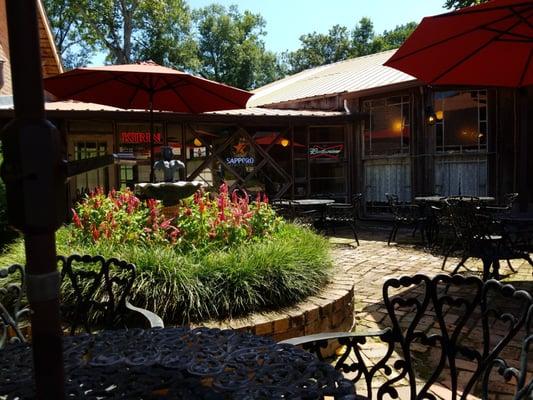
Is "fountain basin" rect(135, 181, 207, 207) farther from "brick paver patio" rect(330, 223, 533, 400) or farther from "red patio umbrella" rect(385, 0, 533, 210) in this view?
"red patio umbrella" rect(385, 0, 533, 210)

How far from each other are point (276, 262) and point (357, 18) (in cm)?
4064

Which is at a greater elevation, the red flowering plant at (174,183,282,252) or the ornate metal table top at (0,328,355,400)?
the red flowering plant at (174,183,282,252)

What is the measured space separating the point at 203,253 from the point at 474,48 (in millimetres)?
3336

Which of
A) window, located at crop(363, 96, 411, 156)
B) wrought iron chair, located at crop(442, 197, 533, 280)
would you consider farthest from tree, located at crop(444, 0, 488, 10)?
wrought iron chair, located at crop(442, 197, 533, 280)

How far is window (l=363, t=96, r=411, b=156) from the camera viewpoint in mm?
11273

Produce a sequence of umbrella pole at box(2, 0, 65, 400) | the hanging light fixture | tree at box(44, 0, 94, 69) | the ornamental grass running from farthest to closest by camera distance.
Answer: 1. tree at box(44, 0, 94, 69)
2. the hanging light fixture
3. the ornamental grass
4. umbrella pole at box(2, 0, 65, 400)

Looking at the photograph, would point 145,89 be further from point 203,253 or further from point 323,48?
point 323,48

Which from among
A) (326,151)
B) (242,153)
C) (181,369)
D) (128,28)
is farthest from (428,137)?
(128,28)

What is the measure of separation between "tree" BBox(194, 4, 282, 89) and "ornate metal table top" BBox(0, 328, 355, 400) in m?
30.7

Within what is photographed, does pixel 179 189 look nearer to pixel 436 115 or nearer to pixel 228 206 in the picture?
pixel 228 206

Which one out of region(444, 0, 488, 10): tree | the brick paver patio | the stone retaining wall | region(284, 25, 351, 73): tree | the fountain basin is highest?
region(284, 25, 351, 73): tree

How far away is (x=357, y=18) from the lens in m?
39.8

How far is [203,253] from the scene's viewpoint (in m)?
4.11

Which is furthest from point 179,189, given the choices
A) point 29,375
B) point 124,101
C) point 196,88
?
point 29,375
